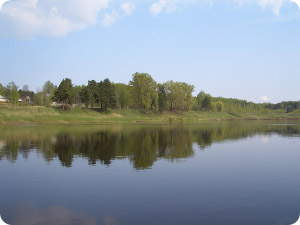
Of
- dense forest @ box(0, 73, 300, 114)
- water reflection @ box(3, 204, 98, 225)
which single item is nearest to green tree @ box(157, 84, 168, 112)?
dense forest @ box(0, 73, 300, 114)

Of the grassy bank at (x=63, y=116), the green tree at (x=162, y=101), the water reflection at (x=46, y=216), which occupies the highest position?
the green tree at (x=162, y=101)

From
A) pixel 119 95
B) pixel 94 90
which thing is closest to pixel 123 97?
pixel 119 95

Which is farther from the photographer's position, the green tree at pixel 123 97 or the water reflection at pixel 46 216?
the green tree at pixel 123 97

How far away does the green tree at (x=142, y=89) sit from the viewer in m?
125

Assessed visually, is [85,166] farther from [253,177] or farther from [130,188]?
[253,177]

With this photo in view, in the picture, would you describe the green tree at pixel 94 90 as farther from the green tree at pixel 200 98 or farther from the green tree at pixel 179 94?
the green tree at pixel 200 98

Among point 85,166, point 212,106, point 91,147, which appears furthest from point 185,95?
point 85,166

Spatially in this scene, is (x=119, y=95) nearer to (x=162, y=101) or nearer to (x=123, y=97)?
(x=123, y=97)

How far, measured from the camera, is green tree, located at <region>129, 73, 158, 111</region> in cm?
12488

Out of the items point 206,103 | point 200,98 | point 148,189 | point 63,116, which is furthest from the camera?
point 200,98

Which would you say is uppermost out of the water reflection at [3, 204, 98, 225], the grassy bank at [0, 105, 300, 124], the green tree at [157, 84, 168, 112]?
the green tree at [157, 84, 168, 112]

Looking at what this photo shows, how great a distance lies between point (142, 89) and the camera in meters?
124

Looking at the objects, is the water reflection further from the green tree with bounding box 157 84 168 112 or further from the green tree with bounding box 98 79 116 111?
the green tree with bounding box 157 84 168 112

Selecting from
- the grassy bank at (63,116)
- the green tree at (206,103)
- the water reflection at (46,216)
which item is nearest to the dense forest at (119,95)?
the grassy bank at (63,116)
